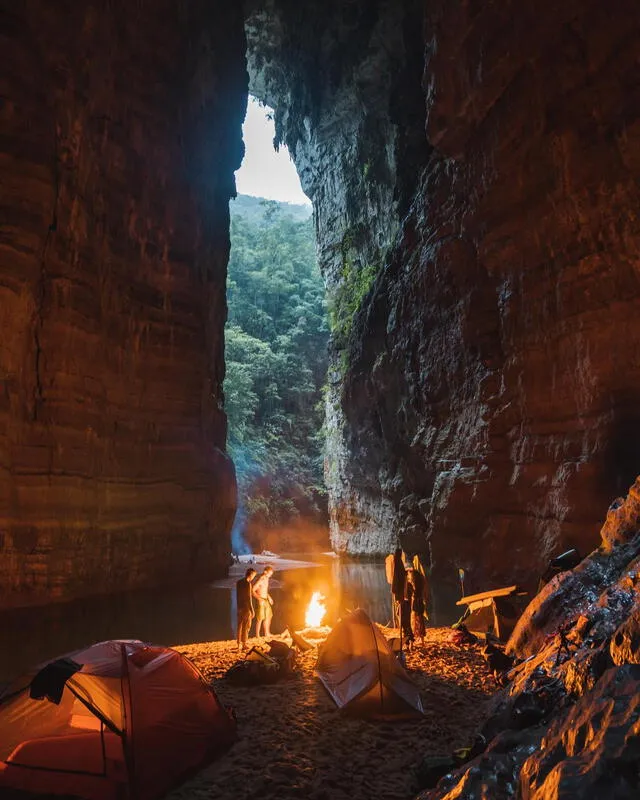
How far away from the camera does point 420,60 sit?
86.6ft

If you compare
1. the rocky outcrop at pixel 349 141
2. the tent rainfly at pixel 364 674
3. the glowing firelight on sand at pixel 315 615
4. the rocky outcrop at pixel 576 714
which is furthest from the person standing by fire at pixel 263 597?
the rocky outcrop at pixel 349 141

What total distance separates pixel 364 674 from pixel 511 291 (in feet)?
43.8

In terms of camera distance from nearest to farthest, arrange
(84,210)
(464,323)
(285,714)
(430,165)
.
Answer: (285,714) → (84,210) → (464,323) → (430,165)

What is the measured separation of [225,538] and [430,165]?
18460mm

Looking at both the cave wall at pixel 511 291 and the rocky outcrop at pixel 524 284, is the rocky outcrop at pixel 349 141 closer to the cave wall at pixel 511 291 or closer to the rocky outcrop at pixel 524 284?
the cave wall at pixel 511 291

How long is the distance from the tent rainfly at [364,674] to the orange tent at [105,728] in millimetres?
1795

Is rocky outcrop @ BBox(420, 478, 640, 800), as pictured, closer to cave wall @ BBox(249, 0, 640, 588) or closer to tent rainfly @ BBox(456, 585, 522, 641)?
tent rainfly @ BBox(456, 585, 522, 641)

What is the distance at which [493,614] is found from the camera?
38.1ft

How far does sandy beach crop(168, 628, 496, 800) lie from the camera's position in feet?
16.8

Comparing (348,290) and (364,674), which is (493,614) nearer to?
(364,674)

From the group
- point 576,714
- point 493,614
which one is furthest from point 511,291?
point 576,714

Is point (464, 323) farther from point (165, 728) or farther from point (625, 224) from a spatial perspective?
point (165, 728)

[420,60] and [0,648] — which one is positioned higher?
[420,60]

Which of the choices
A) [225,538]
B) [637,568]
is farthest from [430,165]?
[637,568]
